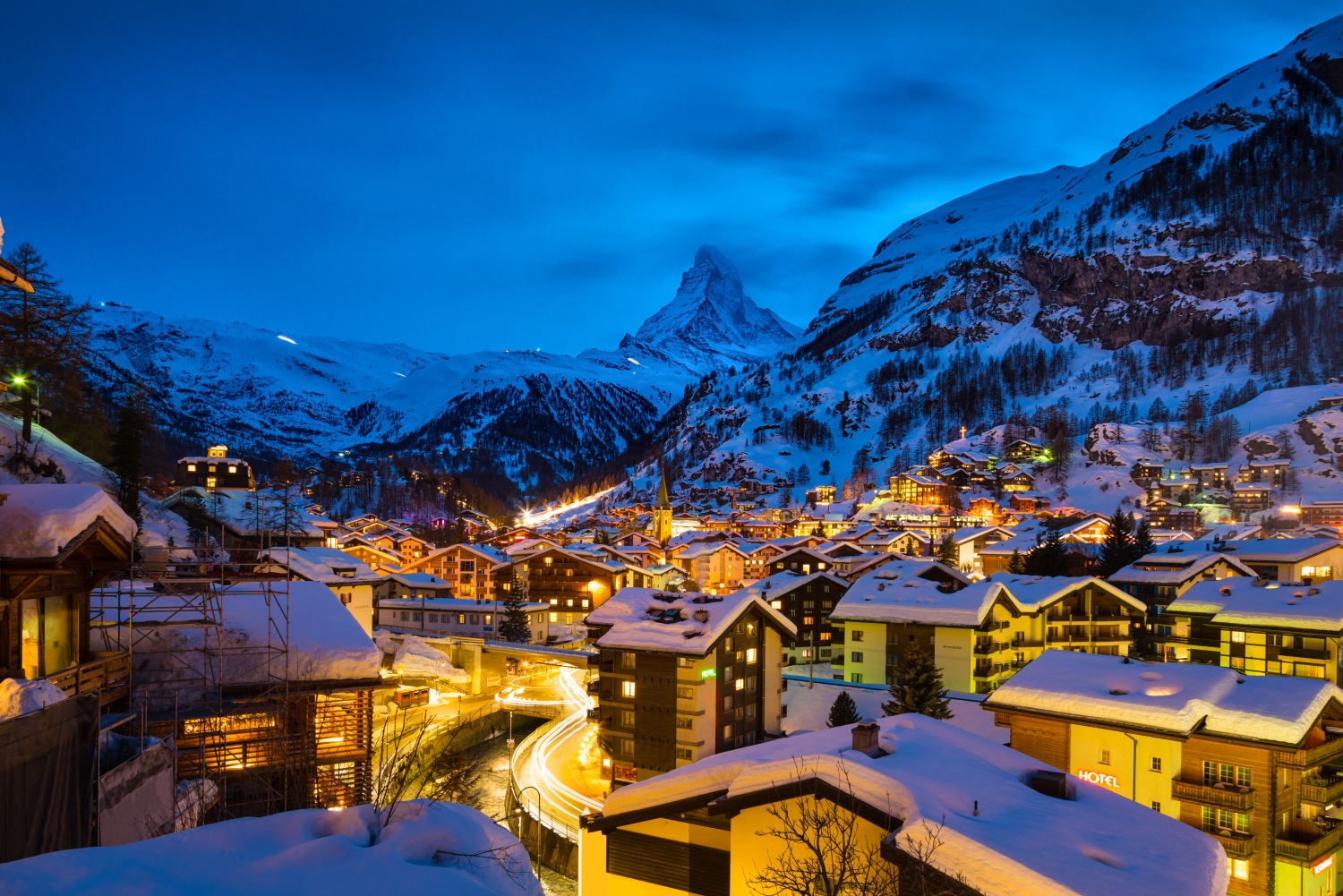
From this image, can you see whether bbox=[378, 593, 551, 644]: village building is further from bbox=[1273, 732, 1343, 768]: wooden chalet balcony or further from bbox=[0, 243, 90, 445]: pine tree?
bbox=[1273, 732, 1343, 768]: wooden chalet balcony

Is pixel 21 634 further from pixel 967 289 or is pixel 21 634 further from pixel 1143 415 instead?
pixel 967 289

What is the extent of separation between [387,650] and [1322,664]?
36.5m

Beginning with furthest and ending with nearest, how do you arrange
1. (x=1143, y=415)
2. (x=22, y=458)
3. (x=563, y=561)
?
(x=1143, y=415), (x=563, y=561), (x=22, y=458)

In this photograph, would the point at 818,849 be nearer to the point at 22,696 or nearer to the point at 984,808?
the point at 984,808

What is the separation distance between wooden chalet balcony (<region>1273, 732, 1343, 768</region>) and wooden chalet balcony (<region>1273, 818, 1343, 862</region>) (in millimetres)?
1240

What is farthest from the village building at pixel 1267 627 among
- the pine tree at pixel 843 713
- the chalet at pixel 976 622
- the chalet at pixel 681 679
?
the chalet at pixel 681 679

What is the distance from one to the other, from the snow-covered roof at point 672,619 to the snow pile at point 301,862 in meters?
18.8

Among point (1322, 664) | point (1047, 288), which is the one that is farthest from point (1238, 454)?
point (1322, 664)

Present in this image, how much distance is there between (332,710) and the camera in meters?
13.8

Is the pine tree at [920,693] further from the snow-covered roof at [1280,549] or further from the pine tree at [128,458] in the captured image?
the snow-covered roof at [1280,549]

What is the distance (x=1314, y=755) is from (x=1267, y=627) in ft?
47.1

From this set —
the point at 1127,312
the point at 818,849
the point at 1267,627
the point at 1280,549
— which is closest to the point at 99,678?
the point at 818,849

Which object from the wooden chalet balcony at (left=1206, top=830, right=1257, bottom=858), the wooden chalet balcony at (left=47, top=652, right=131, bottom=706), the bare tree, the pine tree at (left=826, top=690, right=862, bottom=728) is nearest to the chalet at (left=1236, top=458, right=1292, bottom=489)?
the pine tree at (left=826, top=690, right=862, bottom=728)

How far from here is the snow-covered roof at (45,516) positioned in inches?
347
